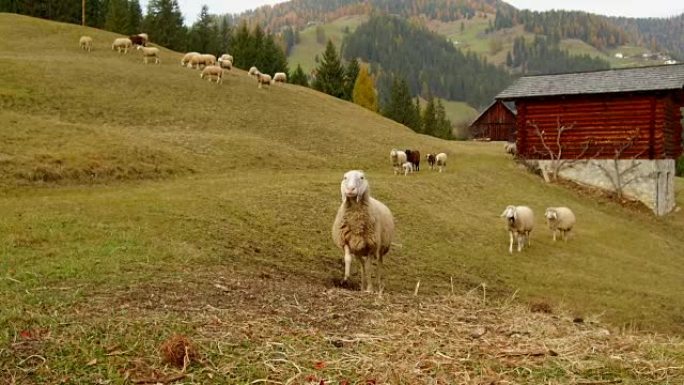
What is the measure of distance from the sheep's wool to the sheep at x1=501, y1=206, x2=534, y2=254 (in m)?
10.5

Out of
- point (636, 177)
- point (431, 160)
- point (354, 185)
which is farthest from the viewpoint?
point (431, 160)

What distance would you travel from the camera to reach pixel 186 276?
35.4ft

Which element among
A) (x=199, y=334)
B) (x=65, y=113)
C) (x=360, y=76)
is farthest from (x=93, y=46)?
(x=199, y=334)

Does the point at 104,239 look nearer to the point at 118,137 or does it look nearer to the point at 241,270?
the point at 241,270

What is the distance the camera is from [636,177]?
119ft

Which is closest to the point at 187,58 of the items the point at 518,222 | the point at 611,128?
the point at 611,128

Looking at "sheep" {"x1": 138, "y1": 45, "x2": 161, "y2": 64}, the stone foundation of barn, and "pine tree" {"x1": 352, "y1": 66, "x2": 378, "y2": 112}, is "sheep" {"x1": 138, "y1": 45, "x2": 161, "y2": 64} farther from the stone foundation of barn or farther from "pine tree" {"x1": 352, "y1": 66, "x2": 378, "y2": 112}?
"pine tree" {"x1": 352, "y1": 66, "x2": 378, "y2": 112}

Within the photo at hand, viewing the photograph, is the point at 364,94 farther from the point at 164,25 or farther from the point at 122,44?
the point at 122,44

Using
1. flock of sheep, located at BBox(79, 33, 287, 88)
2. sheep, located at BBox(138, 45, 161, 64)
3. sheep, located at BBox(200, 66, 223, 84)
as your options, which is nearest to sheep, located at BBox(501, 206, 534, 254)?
sheep, located at BBox(200, 66, 223, 84)

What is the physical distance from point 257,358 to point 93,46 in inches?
2139

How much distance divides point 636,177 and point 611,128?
3.50 meters

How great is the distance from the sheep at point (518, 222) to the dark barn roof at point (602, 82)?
740 inches

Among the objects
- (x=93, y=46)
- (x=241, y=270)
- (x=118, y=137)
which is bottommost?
(x=241, y=270)

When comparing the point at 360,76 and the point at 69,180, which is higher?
the point at 360,76
